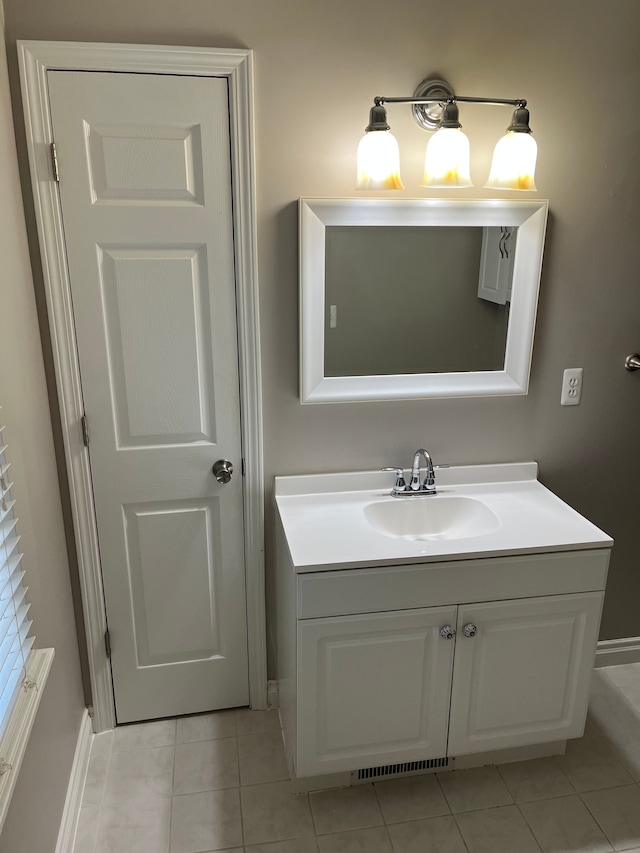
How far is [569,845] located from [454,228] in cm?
178

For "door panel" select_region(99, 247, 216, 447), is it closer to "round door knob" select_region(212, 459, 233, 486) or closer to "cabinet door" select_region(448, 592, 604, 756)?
"round door knob" select_region(212, 459, 233, 486)

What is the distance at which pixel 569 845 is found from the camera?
1.88 meters

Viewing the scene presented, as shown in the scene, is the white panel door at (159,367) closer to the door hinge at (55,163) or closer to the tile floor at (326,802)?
the door hinge at (55,163)

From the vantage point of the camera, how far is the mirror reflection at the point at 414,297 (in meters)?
2.00

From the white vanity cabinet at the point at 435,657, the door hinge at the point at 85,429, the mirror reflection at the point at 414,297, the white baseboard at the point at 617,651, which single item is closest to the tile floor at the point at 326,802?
the white vanity cabinet at the point at 435,657

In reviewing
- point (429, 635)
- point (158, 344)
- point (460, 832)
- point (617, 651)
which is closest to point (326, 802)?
point (460, 832)

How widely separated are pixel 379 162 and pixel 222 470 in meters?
0.99

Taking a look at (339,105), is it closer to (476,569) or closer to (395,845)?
(476,569)

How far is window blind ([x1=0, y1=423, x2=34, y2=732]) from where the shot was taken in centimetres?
139

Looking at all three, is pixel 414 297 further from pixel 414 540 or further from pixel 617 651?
pixel 617 651

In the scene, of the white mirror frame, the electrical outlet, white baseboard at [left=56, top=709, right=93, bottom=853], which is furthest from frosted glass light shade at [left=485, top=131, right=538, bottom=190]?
white baseboard at [left=56, top=709, right=93, bottom=853]

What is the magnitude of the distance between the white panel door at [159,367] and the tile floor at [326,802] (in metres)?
0.19

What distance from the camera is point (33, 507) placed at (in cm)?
174

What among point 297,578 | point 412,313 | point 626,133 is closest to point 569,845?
point 297,578
